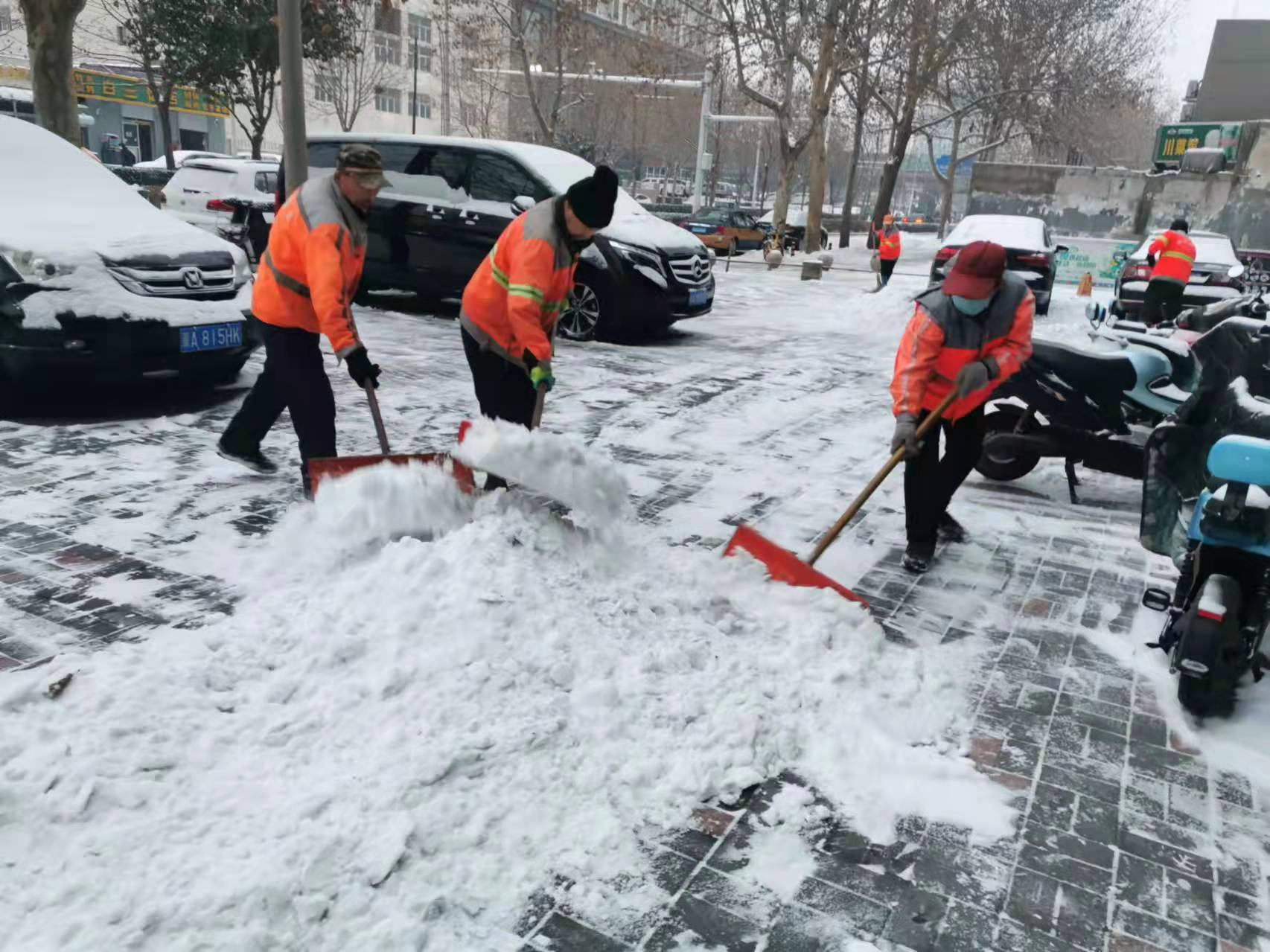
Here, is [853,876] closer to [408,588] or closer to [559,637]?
[559,637]

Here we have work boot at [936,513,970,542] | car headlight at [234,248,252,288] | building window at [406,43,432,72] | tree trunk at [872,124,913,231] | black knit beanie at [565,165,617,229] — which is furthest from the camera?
building window at [406,43,432,72]

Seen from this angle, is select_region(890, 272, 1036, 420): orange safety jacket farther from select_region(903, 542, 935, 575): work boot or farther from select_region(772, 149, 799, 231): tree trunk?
select_region(772, 149, 799, 231): tree trunk

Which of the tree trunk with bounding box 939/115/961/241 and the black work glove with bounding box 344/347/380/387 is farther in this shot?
the tree trunk with bounding box 939/115/961/241

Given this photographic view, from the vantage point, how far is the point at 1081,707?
3.23m

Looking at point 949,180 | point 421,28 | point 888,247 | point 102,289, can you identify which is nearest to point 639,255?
point 102,289

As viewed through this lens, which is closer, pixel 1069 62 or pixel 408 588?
pixel 408 588

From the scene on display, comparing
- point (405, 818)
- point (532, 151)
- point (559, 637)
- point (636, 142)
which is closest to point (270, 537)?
point (559, 637)

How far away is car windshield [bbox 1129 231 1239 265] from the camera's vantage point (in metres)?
12.8

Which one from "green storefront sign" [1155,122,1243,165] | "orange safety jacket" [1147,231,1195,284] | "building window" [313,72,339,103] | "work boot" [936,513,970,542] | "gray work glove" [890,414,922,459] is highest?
"building window" [313,72,339,103]

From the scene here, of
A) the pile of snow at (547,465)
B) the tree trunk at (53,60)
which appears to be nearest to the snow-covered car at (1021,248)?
the pile of snow at (547,465)

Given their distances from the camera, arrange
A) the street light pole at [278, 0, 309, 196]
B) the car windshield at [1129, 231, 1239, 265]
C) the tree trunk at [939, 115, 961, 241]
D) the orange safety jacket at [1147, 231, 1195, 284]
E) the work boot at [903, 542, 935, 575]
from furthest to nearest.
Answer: the tree trunk at [939, 115, 961, 241] → the car windshield at [1129, 231, 1239, 265] → the orange safety jacket at [1147, 231, 1195, 284] → the street light pole at [278, 0, 309, 196] → the work boot at [903, 542, 935, 575]

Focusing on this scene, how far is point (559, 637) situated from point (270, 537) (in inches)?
66.2

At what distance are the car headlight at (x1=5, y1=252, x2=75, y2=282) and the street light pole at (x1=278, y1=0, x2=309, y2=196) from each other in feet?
7.82

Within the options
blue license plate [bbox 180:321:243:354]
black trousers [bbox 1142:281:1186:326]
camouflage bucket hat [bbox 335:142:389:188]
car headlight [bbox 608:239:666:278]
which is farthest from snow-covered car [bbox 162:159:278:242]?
black trousers [bbox 1142:281:1186:326]
